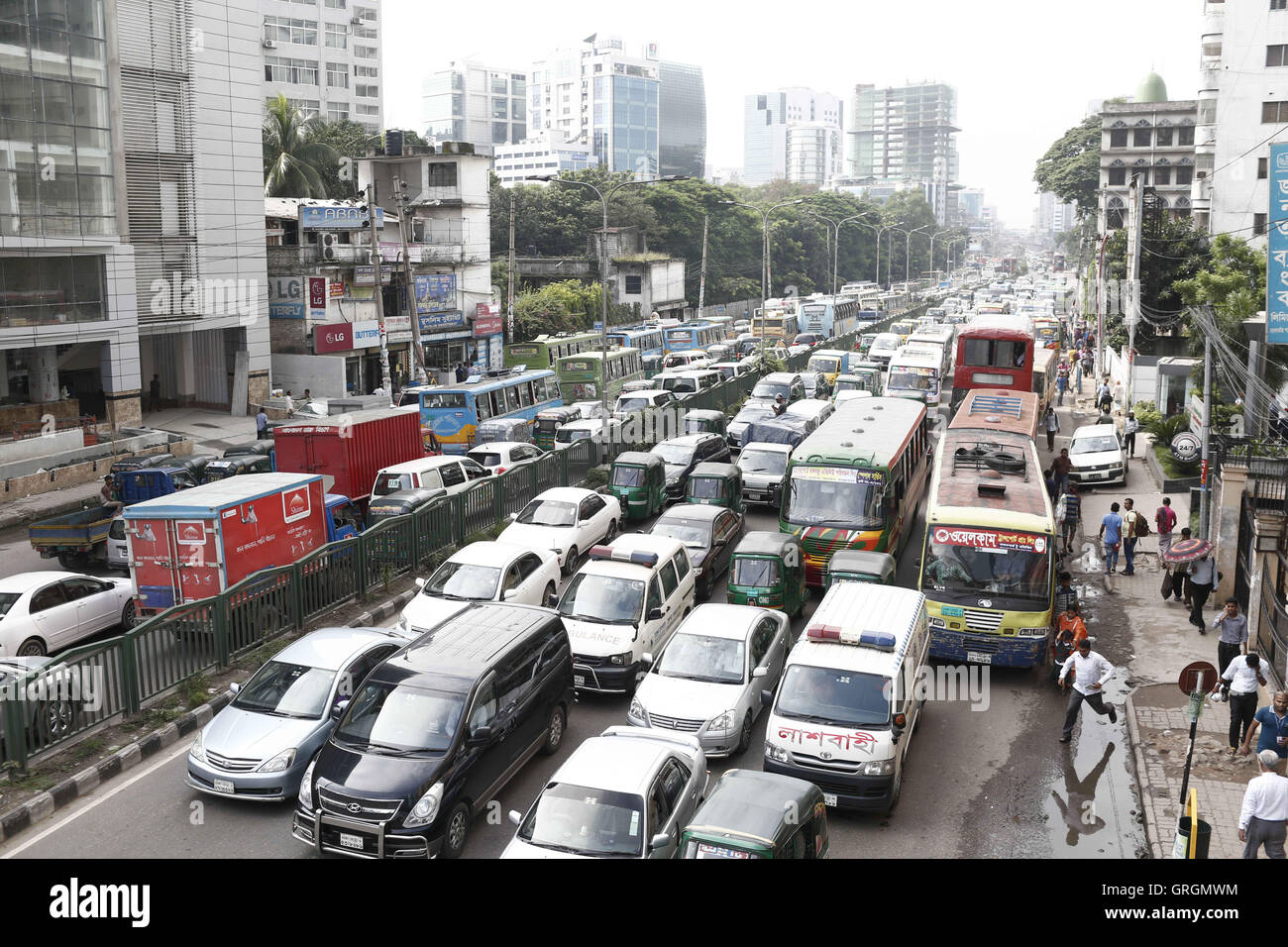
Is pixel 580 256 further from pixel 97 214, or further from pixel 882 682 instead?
pixel 882 682

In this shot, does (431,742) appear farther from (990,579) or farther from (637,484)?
(637,484)

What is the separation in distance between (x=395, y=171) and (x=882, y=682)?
48.2 meters

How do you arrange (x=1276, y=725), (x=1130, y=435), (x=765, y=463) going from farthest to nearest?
(x=1130, y=435)
(x=765, y=463)
(x=1276, y=725)

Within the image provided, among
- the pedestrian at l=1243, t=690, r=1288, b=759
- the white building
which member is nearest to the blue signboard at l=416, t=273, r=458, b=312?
the pedestrian at l=1243, t=690, r=1288, b=759

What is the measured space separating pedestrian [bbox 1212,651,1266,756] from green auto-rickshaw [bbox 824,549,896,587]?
4.72 meters

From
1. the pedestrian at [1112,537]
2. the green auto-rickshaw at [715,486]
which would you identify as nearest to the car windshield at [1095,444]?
the pedestrian at [1112,537]

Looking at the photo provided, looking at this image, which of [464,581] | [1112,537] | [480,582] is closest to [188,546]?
[464,581]

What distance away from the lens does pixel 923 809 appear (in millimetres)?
11891

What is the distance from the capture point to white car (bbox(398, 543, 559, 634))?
1571cm

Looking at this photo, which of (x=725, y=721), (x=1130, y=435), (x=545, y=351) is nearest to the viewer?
(x=725, y=721)

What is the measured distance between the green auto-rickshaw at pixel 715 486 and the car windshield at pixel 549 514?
9.87 ft

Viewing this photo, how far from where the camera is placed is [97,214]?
112ft

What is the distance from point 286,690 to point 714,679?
4.72m

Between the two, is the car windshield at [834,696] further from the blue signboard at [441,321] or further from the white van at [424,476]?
the blue signboard at [441,321]
